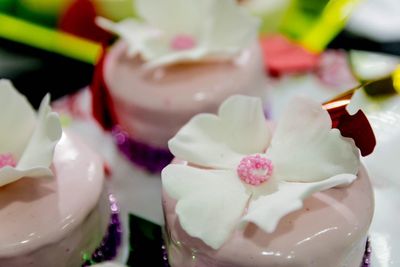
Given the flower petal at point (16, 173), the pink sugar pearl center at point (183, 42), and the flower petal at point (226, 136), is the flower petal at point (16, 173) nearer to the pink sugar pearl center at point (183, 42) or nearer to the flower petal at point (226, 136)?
the flower petal at point (226, 136)

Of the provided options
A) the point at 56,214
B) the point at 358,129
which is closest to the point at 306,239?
the point at 358,129

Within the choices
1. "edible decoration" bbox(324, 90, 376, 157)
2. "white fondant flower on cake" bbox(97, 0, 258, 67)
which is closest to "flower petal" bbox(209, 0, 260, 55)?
"white fondant flower on cake" bbox(97, 0, 258, 67)

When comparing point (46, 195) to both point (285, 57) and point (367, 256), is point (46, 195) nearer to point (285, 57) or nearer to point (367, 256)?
point (367, 256)

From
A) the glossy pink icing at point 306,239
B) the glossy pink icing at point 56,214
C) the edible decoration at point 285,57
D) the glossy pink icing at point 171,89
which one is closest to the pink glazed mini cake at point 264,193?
the glossy pink icing at point 306,239

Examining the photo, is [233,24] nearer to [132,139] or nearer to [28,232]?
[132,139]

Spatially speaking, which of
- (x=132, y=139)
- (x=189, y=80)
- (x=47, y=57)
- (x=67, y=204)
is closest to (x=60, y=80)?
(x=47, y=57)

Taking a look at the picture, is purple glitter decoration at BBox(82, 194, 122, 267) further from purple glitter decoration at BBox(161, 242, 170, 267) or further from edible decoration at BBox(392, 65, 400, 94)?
edible decoration at BBox(392, 65, 400, 94)
